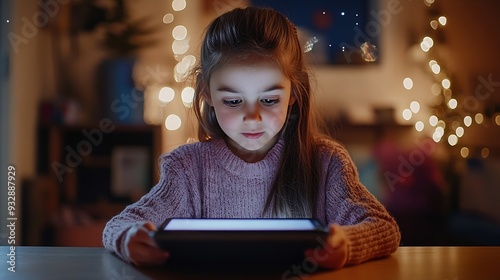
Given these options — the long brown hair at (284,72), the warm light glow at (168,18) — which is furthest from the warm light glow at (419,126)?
the long brown hair at (284,72)

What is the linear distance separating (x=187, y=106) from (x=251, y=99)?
4.80 ft

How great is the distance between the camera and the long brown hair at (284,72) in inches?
36.0

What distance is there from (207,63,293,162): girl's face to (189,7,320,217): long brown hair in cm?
2

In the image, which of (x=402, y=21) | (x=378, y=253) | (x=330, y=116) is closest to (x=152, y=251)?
(x=378, y=253)

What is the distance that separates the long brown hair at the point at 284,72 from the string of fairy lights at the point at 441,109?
1.68 metres

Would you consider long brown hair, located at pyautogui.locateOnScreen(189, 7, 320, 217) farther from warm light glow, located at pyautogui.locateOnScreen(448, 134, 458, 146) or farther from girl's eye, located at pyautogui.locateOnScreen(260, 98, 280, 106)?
warm light glow, located at pyautogui.locateOnScreen(448, 134, 458, 146)

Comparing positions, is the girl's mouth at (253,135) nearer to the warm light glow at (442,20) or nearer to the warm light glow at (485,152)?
the warm light glow at (485,152)

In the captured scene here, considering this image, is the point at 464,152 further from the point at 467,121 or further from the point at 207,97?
the point at 207,97

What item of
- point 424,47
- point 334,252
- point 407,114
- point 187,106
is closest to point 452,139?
point 407,114

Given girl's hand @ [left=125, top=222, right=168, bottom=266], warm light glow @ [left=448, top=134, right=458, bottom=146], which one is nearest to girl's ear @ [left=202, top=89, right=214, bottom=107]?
girl's hand @ [left=125, top=222, right=168, bottom=266]

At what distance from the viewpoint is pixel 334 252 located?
0.69 meters

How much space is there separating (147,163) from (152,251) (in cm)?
183

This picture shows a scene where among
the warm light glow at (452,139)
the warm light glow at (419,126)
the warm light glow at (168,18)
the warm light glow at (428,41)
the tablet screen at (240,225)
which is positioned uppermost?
the warm light glow at (168,18)

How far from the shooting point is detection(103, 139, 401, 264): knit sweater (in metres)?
0.81
